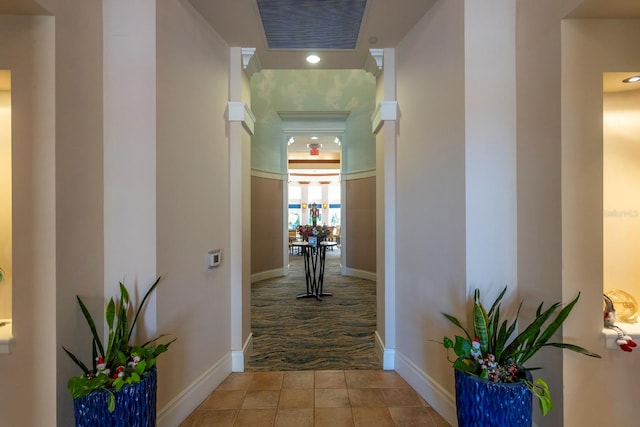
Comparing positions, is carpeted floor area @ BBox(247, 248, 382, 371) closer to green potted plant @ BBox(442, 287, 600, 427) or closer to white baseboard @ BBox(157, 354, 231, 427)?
white baseboard @ BBox(157, 354, 231, 427)

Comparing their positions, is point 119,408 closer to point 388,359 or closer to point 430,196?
point 388,359

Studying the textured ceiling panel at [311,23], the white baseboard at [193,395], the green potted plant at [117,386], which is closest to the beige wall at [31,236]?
the green potted plant at [117,386]

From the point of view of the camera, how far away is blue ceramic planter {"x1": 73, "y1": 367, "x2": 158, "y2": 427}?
1314mm

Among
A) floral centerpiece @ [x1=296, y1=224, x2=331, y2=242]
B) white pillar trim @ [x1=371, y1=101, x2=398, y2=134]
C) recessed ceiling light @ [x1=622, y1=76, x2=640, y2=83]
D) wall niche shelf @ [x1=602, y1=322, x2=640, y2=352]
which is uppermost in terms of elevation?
white pillar trim @ [x1=371, y1=101, x2=398, y2=134]

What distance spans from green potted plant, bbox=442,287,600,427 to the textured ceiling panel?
2.27 m

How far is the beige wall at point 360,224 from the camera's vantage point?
6.41 m

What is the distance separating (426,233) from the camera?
219 cm

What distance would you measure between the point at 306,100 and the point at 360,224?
3.07m

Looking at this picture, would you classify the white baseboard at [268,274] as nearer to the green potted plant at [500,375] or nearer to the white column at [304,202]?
the green potted plant at [500,375]

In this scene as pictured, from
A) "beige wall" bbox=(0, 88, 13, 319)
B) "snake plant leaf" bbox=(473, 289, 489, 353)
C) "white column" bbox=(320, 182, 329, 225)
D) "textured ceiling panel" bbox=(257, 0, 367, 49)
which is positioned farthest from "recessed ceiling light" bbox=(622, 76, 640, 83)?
"white column" bbox=(320, 182, 329, 225)

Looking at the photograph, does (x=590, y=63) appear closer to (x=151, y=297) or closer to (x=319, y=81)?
(x=151, y=297)

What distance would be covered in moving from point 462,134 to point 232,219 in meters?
1.98

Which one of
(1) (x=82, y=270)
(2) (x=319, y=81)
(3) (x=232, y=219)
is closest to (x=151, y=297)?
(1) (x=82, y=270)

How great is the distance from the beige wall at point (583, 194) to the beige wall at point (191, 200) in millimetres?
2334
